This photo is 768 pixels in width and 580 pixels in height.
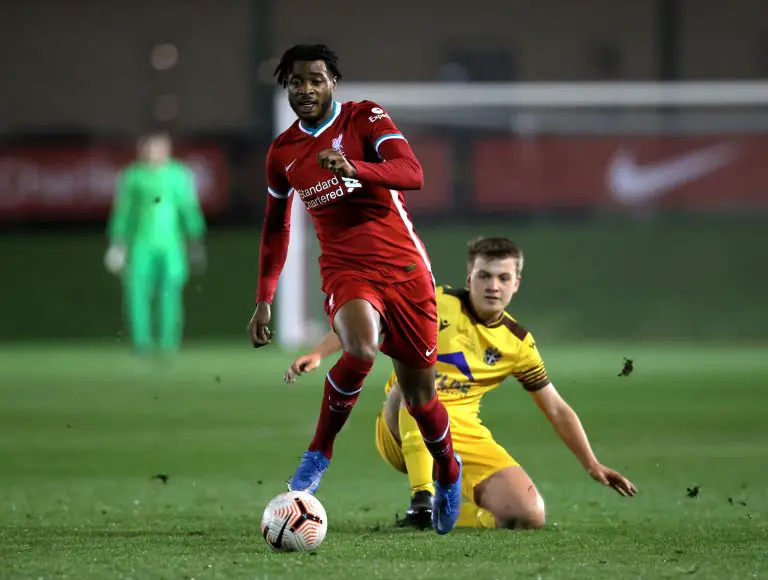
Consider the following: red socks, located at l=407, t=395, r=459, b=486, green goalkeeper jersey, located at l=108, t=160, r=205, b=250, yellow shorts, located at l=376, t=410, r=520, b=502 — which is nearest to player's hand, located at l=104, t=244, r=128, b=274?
green goalkeeper jersey, located at l=108, t=160, r=205, b=250

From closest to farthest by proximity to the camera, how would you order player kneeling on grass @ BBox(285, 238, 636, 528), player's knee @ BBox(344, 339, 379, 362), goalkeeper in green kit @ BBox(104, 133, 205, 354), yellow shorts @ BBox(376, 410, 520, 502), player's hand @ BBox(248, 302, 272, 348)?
player's knee @ BBox(344, 339, 379, 362) < player's hand @ BBox(248, 302, 272, 348) < player kneeling on grass @ BBox(285, 238, 636, 528) < yellow shorts @ BBox(376, 410, 520, 502) < goalkeeper in green kit @ BBox(104, 133, 205, 354)

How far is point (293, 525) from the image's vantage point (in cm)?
473

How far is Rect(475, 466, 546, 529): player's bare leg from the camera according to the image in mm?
5344

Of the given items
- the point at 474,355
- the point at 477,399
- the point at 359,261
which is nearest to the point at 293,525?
the point at 359,261

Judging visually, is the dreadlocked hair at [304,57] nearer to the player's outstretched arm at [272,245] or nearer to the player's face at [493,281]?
the player's outstretched arm at [272,245]

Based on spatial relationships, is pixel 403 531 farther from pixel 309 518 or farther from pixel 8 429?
pixel 8 429

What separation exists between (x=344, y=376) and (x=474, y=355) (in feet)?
2.75

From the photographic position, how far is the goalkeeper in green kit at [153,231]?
1438cm

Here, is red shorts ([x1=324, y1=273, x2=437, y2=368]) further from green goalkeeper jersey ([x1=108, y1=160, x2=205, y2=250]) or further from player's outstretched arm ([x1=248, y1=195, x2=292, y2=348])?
green goalkeeper jersey ([x1=108, y1=160, x2=205, y2=250])

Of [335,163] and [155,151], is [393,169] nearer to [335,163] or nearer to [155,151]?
[335,163]

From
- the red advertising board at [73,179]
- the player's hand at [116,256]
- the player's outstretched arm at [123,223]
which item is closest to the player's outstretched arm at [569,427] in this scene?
the player's hand at [116,256]

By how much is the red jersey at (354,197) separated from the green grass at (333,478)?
94 centimetres

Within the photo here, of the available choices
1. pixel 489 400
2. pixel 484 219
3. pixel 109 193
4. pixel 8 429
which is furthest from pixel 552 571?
pixel 109 193

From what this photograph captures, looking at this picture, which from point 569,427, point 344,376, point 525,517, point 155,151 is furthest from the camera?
point 155,151
